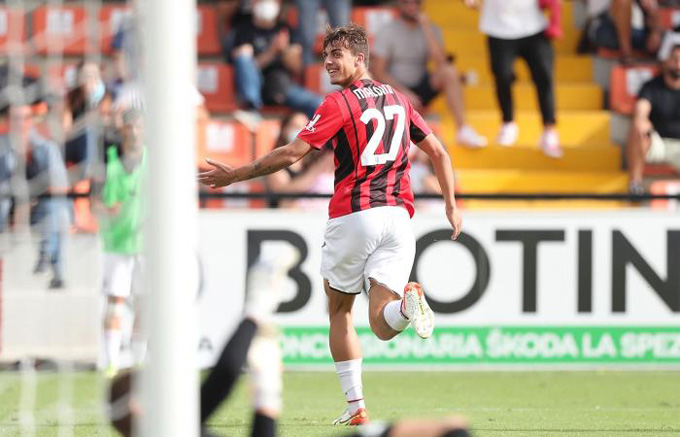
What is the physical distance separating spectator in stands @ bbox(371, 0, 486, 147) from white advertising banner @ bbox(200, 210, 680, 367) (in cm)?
289

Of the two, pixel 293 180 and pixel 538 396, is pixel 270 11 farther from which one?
pixel 538 396

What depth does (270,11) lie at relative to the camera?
13.3 m

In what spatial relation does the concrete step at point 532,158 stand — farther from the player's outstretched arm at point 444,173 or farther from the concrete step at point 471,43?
the player's outstretched arm at point 444,173

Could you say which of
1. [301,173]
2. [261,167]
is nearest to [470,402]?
[261,167]

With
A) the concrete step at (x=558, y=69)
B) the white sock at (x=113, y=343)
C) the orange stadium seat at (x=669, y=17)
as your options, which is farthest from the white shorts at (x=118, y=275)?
the orange stadium seat at (x=669, y=17)

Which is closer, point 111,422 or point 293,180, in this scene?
point 111,422

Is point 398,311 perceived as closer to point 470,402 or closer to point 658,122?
point 470,402

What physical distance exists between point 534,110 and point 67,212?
5.71 metres

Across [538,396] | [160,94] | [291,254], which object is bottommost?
[538,396]

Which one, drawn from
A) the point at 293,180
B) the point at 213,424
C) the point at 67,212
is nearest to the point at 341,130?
the point at 213,424

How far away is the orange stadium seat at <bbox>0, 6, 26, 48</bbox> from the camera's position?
1387cm

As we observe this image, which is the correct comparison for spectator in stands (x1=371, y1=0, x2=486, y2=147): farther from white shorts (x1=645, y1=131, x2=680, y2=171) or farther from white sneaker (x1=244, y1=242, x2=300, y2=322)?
white sneaker (x1=244, y1=242, x2=300, y2=322)

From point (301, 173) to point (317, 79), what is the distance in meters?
2.24

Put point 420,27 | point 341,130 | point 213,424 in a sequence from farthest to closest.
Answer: point 420,27 < point 213,424 < point 341,130
